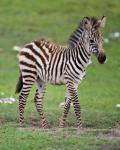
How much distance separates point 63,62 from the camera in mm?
15586

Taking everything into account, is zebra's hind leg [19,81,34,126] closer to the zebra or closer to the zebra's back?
the zebra

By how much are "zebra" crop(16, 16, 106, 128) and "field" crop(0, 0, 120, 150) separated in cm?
60

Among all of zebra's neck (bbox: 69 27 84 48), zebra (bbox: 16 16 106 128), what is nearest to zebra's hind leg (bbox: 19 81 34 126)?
zebra (bbox: 16 16 106 128)

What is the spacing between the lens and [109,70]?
25.5 meters

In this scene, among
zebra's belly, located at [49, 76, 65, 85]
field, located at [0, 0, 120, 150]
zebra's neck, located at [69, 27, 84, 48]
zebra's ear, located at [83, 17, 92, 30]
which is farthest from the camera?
zebra's neck, located at [69, 27, 84, 48]

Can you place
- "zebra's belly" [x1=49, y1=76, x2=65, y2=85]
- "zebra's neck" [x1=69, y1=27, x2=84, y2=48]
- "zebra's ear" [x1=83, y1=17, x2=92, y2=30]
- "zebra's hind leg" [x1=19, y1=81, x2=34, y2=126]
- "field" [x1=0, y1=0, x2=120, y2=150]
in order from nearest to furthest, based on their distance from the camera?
"field" [x1=0, y1=0, x2=120, y2=150]
"zebra's ear" [x1=83, y1=17, x2=92, y2=30]
"zebra's belly" [x1=49, y1=76, x2=65, y2=85]
"zebra's neck" [x1=69, y1=27, x2=84, y2=48]
"zebra's hind leg" [x1=19, y1=81, x2=34, y2=126]

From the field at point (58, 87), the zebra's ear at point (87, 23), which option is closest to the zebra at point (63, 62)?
the zebra's ear at point (87, 23)

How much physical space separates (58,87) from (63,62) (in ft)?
23.0

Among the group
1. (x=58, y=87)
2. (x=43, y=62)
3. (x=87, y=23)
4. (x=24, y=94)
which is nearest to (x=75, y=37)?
(x=87, y=23)

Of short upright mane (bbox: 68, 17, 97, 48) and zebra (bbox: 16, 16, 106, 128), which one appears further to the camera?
short upright mane (bbox: 68, 17, 97, 48)

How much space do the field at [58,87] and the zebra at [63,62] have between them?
599mm

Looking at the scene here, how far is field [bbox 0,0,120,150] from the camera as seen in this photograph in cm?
1270

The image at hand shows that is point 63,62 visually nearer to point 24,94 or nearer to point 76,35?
point 76,35

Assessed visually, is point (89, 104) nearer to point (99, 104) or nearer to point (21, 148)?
point (99, 104)
